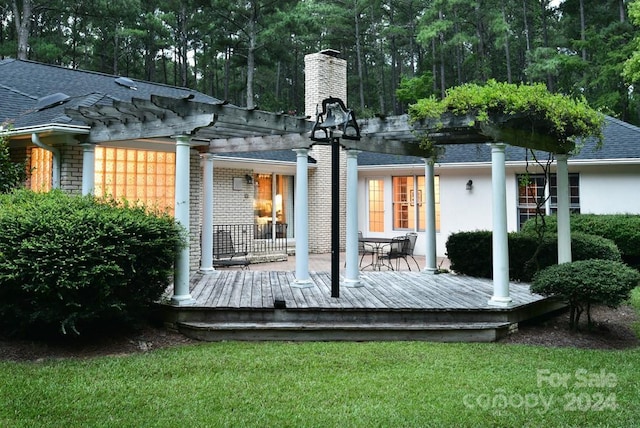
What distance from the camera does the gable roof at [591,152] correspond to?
12523 mm

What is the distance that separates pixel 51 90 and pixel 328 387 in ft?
30.2

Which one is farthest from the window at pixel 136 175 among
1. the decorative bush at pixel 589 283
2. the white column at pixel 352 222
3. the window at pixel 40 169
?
the decorative bush at pixel 589 283

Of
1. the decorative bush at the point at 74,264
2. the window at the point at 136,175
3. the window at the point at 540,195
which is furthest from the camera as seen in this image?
the window at the point at 540,195

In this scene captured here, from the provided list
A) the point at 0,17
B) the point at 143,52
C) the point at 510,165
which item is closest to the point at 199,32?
the point at 143,52

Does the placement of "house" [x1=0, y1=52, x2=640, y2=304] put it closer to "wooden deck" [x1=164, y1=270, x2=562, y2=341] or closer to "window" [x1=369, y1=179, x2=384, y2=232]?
"window" [x1=369, y1=179, x2=384, y2=232]

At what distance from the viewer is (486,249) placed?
362 inches

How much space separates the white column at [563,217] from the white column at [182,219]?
5535 mm

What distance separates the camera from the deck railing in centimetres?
1420

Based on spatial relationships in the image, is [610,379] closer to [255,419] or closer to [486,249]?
[255,419]

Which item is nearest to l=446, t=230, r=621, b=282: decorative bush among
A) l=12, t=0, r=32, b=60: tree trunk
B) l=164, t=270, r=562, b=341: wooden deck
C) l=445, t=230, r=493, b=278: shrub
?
l=445, t=230, r=493, b=278: shrub

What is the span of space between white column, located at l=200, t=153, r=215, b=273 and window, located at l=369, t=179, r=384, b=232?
784 centimetres

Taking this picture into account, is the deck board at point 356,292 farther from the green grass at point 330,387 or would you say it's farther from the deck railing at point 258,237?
the deck railing at point 258,237

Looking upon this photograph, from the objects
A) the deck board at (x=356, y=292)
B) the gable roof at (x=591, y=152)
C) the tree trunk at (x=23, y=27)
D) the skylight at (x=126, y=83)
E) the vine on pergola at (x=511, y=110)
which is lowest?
the deck board at (x=356, y=292)

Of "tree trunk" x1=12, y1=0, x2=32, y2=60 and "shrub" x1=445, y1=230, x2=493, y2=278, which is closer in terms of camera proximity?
"shrub" x1=445, y1=230, x2=493, y2=278
